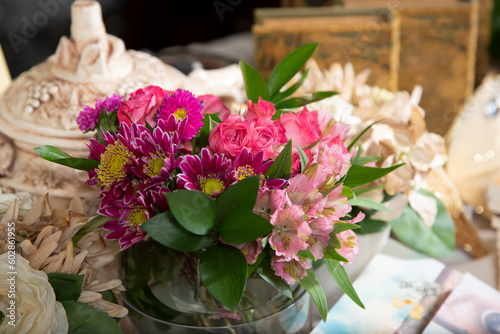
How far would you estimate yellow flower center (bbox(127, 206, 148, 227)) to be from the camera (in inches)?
14.1

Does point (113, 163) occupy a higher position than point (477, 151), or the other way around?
point (113, 163)

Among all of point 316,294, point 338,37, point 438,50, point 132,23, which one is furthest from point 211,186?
point 132,23

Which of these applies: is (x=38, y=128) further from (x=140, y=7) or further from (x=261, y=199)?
(x=140, y=7)

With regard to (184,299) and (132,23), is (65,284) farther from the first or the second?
(132,23)

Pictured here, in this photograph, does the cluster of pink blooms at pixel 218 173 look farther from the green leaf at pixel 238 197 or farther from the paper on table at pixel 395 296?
the paper on table at pixel 395 296

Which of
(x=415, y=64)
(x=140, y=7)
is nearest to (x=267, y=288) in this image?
(x=415, y=64)

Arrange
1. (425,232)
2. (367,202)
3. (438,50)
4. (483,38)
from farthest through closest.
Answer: (483,38), (438,50), (425,232), (367,202)

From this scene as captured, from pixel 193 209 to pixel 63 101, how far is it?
21 centimetres

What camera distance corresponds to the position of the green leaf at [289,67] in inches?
18.8

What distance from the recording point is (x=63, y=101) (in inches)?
18.9

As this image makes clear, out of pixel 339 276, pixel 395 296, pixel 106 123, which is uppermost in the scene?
→ pixel 106 123

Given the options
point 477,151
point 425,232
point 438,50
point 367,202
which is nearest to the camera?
point 367,202

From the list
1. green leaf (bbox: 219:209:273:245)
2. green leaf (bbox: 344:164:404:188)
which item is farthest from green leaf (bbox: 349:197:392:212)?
green leaf (bbox: 219:209:273:245)

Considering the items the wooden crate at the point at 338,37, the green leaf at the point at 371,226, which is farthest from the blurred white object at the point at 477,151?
the green leaf at the point at 371,226
